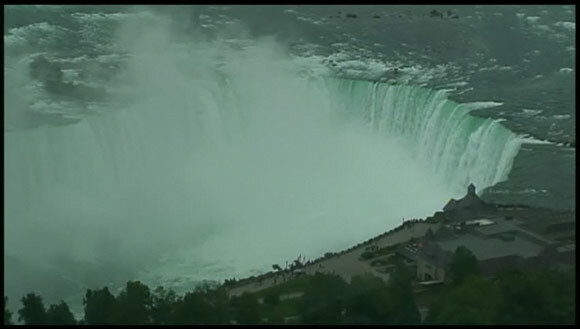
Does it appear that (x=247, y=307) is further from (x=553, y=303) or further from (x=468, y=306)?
Answer: (x=553, y=303)

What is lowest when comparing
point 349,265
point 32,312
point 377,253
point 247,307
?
point 349,265

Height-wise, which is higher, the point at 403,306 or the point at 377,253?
the point at 403,306

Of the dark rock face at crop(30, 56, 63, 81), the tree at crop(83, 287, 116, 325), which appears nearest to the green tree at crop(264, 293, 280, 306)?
the tree at crop(83, 287, 116, 325)

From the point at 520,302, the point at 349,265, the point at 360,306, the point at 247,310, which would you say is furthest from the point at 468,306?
the point at 349,265

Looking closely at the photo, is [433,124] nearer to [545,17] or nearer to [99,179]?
[99,179]

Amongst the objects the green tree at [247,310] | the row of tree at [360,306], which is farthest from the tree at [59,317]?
the green tree at [247,310]

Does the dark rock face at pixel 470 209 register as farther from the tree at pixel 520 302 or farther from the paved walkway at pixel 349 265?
the tree at pixel 520 302
